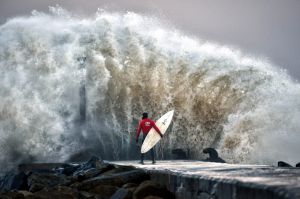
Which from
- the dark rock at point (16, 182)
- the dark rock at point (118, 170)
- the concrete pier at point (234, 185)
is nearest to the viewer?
the concrete pier at point (234, 185)

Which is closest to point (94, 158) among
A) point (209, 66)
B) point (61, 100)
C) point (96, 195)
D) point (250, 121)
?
point (96, 195)

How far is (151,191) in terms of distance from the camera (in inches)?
311

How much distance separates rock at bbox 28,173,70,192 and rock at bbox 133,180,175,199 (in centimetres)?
264

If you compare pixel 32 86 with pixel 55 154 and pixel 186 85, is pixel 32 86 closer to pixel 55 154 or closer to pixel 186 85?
pixel 55 154

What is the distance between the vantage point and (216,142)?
23.0 m

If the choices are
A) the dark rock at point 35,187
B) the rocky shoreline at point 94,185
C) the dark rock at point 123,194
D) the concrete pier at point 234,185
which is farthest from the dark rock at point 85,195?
the dark rock at point 35,187

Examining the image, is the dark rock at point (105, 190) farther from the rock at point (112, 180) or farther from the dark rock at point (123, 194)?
the dark rock at point (123, 194)

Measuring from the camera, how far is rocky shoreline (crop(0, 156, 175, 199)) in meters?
8.01

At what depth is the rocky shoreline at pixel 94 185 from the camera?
8008 millimetres

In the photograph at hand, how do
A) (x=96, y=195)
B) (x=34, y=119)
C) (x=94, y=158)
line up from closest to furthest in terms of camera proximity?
(x=96, y=195) → (x=94, y=158) → (x=34, y=119)

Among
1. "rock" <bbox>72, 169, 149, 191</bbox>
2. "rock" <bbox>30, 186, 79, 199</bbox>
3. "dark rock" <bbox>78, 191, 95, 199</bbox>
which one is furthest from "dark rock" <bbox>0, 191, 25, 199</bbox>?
"rock" <bbox>72, 169, 149, 191</bbox>

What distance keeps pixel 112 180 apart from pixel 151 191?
1.57 metres

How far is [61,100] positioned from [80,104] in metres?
1.02

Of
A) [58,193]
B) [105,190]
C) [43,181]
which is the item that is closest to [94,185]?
[105,190]
